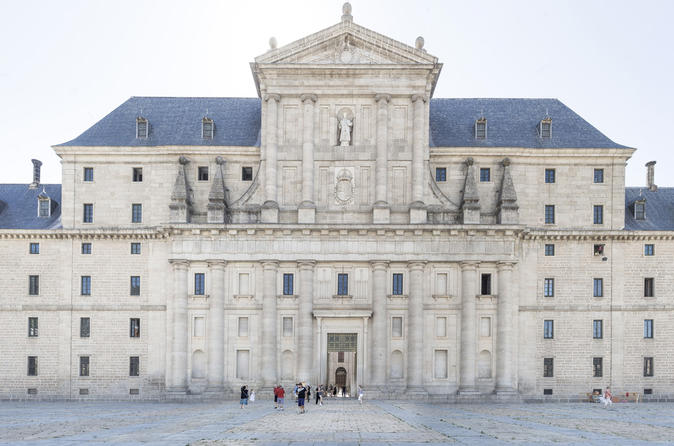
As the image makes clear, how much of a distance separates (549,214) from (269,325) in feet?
79.2

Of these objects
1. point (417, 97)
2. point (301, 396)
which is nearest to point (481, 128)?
point (417, 97)

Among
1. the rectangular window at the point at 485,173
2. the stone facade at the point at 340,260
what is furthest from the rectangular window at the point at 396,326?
the rectangular window at the point at 485,173

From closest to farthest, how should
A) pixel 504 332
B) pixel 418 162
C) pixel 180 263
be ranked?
pixel 504 332, pixel 180 263, pixel 418 162

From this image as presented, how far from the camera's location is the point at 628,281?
5416cm

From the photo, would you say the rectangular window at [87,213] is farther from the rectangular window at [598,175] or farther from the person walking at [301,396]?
the rectangular window at [598,175]

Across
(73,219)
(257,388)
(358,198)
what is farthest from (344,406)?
(73,219)

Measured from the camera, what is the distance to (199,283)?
52.8m

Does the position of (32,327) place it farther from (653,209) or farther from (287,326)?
(653,209)

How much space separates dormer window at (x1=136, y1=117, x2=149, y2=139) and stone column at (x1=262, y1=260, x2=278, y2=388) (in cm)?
1540

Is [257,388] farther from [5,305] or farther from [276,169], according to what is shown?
[5,305]

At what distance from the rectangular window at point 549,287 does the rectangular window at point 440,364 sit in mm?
9523

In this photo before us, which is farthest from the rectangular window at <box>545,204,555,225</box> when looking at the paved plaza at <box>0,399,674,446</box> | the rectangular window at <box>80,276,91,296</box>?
the rectangular window at <box>80,276,91,296</box>

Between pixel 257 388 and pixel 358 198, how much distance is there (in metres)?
16.4

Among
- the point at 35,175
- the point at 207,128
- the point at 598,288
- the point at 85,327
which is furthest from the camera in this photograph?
the point at 35,175
